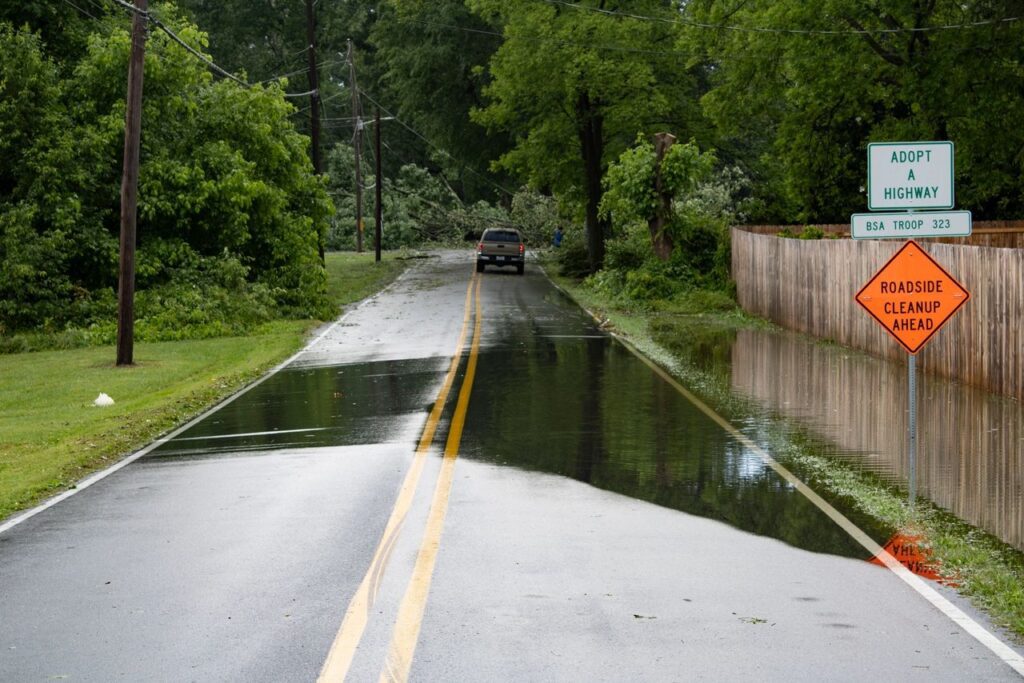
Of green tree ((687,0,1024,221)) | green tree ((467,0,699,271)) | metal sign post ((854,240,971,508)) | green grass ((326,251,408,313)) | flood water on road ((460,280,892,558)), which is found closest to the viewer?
flood water on road ((460,280,892,558))

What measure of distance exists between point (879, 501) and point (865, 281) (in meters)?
13.5

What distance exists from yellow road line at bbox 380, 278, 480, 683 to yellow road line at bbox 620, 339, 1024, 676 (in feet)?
9.80

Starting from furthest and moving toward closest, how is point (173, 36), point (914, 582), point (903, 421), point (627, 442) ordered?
point (173, 36) → point (903, 421) → point (627, 442) → point (914, 582)

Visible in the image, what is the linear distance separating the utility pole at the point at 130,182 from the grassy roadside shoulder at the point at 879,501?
385 inches

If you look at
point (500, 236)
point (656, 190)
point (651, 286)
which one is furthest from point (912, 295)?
point (500, 236)

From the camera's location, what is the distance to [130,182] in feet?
78.1

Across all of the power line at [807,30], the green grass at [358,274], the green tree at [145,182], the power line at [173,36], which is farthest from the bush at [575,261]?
the green tree at [145,182]

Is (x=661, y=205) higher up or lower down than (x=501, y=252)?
higher up

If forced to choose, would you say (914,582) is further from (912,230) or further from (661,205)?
(661,205)

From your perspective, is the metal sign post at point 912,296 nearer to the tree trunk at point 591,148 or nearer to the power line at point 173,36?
the power line at point 173,36

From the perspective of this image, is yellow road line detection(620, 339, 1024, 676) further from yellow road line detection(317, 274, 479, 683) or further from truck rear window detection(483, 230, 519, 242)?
truck rear window detection(483, 230, 519, 242)

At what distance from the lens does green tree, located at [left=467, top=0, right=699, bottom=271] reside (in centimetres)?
4544

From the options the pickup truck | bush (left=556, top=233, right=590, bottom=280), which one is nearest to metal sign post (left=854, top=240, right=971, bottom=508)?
bush (left=556, top=233, right=590, bottom=280)

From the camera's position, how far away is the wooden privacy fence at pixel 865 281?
1714 cm
